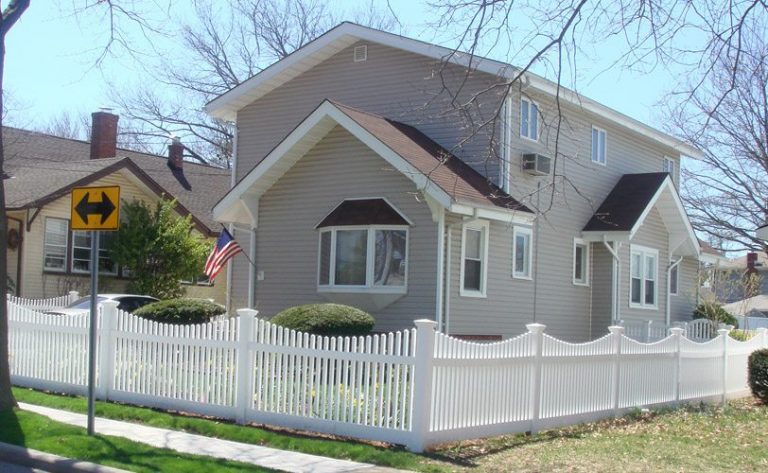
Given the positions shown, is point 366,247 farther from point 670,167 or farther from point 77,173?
point 670,167

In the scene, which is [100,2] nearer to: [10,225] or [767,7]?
[767,7]

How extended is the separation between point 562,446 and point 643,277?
14.6 m

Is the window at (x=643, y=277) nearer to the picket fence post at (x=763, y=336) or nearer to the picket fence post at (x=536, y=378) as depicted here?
the picket fence post at (x=763, y=336)

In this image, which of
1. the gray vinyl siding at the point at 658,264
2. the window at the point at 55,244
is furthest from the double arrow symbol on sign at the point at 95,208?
the window at the point at 55,244

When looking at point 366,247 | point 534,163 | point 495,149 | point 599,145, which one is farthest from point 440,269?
point 599,145

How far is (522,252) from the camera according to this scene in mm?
21094

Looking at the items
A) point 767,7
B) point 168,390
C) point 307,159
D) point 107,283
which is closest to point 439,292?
point 307,159

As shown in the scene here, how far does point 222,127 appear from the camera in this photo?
4394 centimetres

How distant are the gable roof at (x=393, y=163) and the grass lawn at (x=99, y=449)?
26.1ft

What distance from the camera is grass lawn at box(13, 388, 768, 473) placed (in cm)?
1008

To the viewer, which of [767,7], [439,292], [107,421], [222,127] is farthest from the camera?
[222,127]

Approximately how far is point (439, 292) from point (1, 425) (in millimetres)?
9014

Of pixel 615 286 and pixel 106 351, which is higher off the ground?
pixel 615 286

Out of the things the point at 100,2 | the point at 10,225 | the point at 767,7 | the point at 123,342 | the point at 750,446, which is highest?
the point at 100,2
